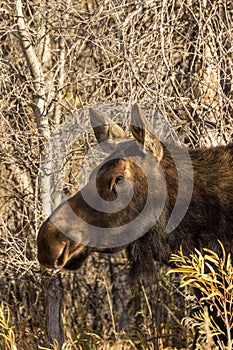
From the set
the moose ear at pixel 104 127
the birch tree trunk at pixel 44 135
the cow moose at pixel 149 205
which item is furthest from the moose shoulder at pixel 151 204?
the birch tree trunk at pixel 44 135

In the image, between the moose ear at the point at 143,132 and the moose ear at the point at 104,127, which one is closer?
the moose ear at the point at 143,132

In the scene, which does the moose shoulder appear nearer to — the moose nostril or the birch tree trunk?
the moose nostril

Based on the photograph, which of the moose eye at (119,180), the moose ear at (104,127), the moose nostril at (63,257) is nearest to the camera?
the moose nostril at (63,257)

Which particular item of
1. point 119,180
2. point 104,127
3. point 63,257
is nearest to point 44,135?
point 104,127

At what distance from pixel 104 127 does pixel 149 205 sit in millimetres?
628

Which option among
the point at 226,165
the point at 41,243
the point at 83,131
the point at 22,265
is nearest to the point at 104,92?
the point at 83,131

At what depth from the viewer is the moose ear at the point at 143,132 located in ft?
14.3

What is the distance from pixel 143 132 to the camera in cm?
448

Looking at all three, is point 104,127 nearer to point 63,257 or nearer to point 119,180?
point 119,180

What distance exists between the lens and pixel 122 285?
8039mm

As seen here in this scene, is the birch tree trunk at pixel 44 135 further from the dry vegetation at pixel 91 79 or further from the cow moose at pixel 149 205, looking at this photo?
the cow moose at pixel 149 205

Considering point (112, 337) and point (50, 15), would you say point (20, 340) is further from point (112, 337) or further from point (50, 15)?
point (50, 15)

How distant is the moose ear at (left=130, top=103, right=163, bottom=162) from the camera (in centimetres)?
435

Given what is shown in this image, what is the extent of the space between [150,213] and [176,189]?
8.7 inches
